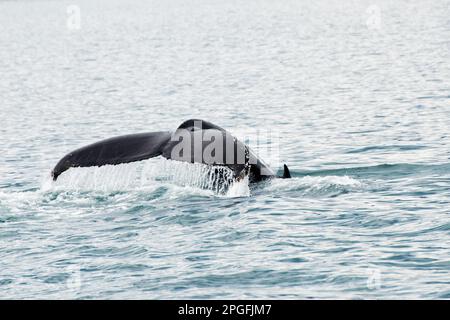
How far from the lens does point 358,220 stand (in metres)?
13.5

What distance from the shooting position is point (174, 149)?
13.2 metres

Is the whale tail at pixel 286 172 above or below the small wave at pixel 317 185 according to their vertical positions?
above

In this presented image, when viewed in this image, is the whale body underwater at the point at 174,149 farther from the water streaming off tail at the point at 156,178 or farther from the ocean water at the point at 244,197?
the ocean water at the point at 244,197

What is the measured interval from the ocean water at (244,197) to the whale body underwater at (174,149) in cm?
88

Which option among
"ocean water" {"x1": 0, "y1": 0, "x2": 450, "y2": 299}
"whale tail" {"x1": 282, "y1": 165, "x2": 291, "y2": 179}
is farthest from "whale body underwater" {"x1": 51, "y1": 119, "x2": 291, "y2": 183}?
"whale tail" {"x1": 282, "y1": 165, "x2": 291, "y2": 179}

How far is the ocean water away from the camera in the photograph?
1134cm

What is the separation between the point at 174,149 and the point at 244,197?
188cm

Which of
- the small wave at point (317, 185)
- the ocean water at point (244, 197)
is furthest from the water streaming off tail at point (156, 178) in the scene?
the small wave at point (317, 185)

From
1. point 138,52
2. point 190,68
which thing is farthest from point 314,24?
point 190,68

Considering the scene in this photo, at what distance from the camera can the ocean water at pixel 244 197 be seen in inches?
446

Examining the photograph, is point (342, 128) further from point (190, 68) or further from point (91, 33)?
point (91, 33)

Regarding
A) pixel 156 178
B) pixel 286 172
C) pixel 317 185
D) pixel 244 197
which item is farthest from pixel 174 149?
pixel 156 178

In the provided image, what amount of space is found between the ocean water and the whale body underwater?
0.88m

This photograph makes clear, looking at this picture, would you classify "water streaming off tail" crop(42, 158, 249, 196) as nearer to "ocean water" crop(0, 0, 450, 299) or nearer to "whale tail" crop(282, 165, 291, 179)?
"ocean water" crop(0, 0, 450, 299)
